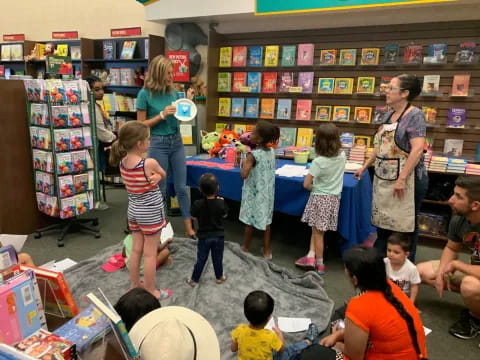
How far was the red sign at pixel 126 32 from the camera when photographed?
5.81 meters

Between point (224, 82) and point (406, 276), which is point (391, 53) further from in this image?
point (406, 276)

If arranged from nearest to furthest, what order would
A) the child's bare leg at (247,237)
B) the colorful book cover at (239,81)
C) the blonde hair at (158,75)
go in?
the blonde hair at (158,75)
the child's bare leg at (247,237)
the colorful book cover at (239,81)

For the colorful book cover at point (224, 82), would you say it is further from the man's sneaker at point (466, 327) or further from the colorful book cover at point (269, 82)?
the man's sneaker at point (466, 327)

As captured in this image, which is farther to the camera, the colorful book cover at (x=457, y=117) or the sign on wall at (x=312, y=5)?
the colorful book cover at (x=457, y=117)

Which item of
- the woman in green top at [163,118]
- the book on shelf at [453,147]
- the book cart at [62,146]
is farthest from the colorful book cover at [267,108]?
the book cart at [62,146]

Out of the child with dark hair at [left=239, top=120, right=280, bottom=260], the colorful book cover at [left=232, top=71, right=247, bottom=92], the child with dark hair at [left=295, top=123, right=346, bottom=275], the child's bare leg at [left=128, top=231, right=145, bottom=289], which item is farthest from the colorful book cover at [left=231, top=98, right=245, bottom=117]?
the child's bare leg at [left=128, top=231, right=145, bottom=289]

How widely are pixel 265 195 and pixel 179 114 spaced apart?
Result: 40.0 inches

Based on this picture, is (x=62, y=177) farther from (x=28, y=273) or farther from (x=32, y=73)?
(x=32, y=73)

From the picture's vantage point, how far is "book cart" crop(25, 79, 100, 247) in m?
3.31

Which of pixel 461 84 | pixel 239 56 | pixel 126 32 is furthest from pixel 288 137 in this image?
pixel 126 32

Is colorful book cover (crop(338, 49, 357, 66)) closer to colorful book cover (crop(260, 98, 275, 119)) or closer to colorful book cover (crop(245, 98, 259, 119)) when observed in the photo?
colorful book cover (crop(260, 98, 275, 119))

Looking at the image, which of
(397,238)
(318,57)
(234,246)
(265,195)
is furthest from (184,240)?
(318,57)

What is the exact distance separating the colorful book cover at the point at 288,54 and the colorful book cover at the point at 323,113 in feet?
2.19

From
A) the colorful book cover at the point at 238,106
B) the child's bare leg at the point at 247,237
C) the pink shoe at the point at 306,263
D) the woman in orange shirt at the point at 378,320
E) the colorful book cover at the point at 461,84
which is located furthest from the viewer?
the colorful book cover at the point at 238,106
